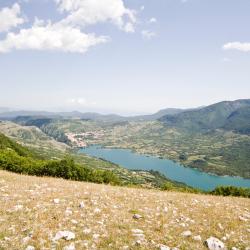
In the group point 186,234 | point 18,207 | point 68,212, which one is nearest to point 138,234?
point 186,234

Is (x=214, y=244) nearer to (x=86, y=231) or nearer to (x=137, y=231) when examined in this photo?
(x=137, y=231)

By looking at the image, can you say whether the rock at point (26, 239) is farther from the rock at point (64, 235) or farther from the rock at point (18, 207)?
the rock at point (18, 207)

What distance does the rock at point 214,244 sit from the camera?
11281 millimetres

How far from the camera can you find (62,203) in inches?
618

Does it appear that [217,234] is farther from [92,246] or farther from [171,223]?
[92,246]

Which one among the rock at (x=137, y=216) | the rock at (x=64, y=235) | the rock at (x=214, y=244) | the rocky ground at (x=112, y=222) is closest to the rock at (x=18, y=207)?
the rocky ground at (x=112, y=222)

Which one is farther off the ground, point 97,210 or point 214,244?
point 97,210

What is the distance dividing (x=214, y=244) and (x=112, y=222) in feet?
14.8

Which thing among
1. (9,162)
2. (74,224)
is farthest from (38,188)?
(9,162)

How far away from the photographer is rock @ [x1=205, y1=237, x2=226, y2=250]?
11281 mm

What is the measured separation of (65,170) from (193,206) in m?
22.3

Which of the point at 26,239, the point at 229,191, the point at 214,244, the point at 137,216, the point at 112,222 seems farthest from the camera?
the point at 229,191

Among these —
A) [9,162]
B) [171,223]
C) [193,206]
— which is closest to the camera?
[171,223]

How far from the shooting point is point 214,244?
11.4m
